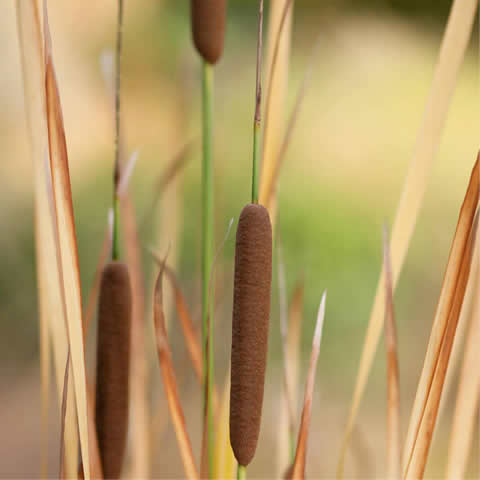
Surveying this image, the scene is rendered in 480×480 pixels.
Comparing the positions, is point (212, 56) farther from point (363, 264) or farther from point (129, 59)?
point (129, 59)

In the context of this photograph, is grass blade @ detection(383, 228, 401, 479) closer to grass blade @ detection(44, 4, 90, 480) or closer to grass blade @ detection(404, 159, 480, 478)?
grass blade @ detection(404, 159, 480, 478)

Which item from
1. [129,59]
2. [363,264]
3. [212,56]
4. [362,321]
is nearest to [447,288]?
[212,56]

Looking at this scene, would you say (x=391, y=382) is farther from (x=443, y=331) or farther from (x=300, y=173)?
(x=300, y=173)

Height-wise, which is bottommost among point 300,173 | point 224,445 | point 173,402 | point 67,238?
point 300,173

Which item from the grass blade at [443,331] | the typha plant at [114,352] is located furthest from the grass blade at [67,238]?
the grass blade at [443,331]

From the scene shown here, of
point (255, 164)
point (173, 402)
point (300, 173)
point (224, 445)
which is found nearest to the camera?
point (255, 164)

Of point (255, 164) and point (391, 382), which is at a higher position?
point (255, 164)

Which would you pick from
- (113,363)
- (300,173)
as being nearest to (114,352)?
(113,363)

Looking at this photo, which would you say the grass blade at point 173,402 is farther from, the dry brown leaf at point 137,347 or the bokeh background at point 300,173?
the bokeh background at point 300,173
